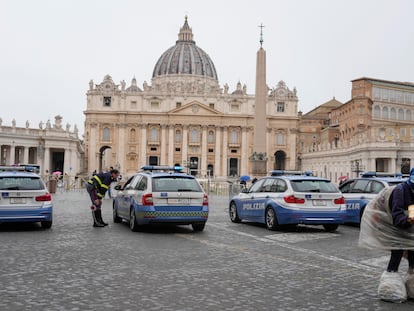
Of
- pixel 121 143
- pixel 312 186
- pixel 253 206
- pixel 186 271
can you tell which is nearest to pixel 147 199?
pixel 253 206

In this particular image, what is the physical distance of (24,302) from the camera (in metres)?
6.19

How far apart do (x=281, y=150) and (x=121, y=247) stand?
87611mm

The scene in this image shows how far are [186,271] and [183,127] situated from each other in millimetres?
86728

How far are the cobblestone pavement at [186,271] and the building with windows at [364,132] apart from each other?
46.0m

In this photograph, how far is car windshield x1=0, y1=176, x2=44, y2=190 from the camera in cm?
1338

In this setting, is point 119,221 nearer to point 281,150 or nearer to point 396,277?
point 396,277

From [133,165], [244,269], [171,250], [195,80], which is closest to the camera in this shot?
[244,269]

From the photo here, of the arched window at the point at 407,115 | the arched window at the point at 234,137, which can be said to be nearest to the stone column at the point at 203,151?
the arched window at the point at 234,137

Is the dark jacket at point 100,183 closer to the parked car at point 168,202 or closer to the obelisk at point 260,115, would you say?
the parked car at point 168,202

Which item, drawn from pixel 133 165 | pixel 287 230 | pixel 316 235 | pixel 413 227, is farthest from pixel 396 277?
pixel 133 165

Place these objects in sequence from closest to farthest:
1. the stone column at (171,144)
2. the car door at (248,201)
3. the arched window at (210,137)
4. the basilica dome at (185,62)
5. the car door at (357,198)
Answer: the car door at (248,201), the car door at (357,198), the stone column at (171,144), the arched window at (210,137), the basilica dome at (185,62)

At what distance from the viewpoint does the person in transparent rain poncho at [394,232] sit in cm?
636

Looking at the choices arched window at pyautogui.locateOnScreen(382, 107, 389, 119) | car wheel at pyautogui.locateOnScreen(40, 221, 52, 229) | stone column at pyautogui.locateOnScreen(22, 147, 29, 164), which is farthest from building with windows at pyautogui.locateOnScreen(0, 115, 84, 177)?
car wheel at pyautogui.locateOnScreen(40, 221, 52, 229)

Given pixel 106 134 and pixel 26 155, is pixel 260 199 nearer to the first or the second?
pixel 26 155
